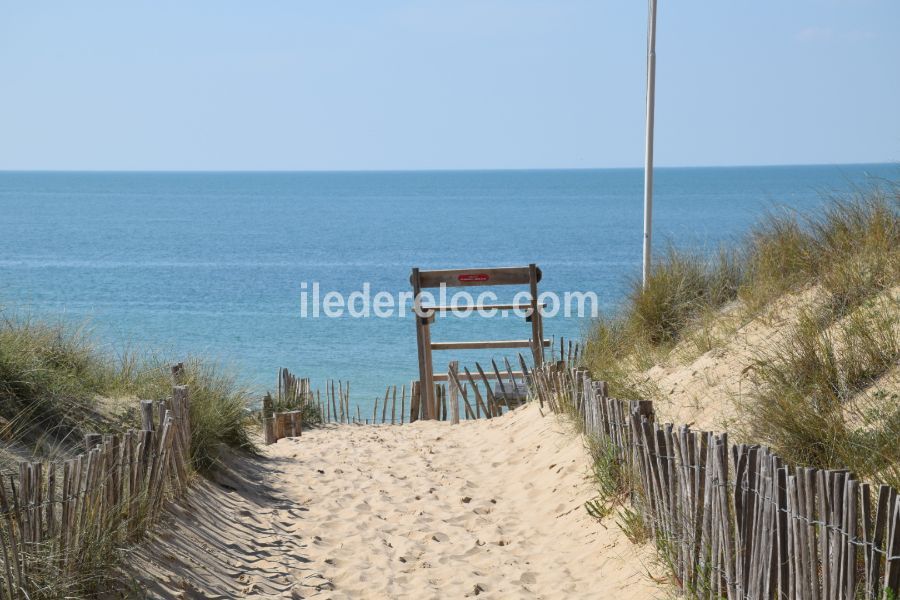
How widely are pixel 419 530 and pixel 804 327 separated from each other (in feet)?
9.93

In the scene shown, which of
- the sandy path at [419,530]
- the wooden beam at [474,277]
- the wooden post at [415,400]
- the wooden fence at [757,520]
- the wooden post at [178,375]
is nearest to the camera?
the wooden fence at [757,520]

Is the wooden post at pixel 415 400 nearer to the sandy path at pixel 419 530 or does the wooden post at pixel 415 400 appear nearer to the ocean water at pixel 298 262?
the ocean water at pixel 298 262

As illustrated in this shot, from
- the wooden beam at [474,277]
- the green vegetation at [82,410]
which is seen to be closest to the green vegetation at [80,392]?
the green vegetation at [82,410]

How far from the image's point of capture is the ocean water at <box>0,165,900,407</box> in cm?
2286

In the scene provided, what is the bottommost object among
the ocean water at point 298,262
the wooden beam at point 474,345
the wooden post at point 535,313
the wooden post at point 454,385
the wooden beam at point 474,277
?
the ocean water at point 298,262

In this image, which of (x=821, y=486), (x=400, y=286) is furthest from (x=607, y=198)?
(x=821, y=486)

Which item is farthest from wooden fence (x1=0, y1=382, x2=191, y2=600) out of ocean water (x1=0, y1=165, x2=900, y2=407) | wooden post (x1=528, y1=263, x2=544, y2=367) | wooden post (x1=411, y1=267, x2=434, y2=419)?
wooden post (x1=528, y1=263, x2=544, y2=367)

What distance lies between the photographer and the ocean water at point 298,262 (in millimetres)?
22859

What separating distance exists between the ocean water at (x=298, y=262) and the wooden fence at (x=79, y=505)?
3460mm

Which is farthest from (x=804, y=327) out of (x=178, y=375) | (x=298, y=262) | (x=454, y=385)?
(x=298, y=262)

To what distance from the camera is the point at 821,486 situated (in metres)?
3.43

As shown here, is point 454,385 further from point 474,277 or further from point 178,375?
point 178,375

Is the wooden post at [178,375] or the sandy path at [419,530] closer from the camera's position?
the sandy path at [419,530]

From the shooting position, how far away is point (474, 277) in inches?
455
